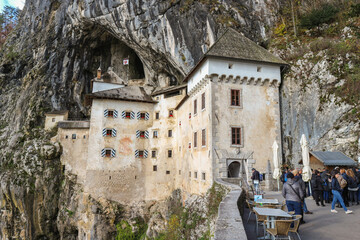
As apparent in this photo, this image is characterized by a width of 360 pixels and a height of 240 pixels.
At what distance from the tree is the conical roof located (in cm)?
5305

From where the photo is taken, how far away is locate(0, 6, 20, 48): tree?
2108 inches

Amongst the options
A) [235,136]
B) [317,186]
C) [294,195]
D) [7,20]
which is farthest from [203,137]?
[7,20]

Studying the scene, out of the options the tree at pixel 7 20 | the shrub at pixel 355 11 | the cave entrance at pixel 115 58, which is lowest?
the shrub at pixel 355 11

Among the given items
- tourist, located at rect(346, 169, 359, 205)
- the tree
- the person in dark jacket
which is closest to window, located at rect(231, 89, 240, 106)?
the person in dark jacket

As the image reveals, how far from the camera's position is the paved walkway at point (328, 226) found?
6152 mm

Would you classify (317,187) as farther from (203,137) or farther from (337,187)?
(203,137)

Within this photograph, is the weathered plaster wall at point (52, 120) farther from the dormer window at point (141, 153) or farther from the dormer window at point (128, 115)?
the dormer window at point (141, 153)

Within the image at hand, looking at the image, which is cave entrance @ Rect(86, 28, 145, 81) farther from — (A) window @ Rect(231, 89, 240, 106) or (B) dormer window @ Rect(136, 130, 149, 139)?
(A) window @ Rect(231, 89, 240, 106)

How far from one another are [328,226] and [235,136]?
10509 mm

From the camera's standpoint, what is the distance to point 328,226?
273 inches

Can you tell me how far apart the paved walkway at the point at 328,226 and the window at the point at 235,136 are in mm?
8450

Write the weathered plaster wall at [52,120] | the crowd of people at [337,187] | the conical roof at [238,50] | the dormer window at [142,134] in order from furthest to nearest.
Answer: the weathered plaster wall at [52,120] → the dormer window at [142,134] → the conical roof at [238,50] → the crowd of people at [337,187]

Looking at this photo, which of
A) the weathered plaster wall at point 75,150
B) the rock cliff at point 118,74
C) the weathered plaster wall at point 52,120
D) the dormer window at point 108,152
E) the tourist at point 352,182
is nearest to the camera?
the tourist at point 352,182

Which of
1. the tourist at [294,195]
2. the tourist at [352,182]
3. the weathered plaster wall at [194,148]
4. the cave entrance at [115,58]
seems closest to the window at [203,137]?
the weathered plaster wall at [194,148]
